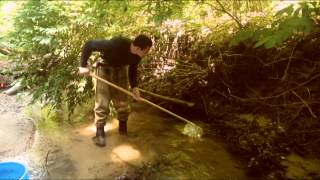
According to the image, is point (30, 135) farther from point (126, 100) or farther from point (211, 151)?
point (211, 151)

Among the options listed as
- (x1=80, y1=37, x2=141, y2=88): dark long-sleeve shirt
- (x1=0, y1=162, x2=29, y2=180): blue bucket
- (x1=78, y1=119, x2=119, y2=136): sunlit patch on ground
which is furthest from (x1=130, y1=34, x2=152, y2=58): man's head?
(x1=0, y1=162, x2=29, y2=180): blue bucket

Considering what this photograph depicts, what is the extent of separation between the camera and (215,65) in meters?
5.80

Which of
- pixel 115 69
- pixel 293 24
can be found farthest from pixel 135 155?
pixel 293 24

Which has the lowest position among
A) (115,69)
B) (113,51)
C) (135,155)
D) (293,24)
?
(135,155)

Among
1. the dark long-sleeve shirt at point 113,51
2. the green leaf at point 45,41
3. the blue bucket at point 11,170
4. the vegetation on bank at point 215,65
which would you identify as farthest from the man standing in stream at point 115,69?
the blue bucket at point 11,170

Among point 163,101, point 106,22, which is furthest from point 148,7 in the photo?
point 163,101

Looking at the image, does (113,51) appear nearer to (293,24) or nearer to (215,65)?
(215,65)

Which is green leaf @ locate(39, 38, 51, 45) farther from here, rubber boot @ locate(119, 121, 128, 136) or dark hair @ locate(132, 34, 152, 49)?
rubber boot @ locate(119, 121, 128, 136)

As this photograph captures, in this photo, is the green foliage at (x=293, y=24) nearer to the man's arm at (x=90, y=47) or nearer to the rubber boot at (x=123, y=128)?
the man's arm at (x=90, y=47)

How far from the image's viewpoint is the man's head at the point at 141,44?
14.3 ft

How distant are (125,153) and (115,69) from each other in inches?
43.7

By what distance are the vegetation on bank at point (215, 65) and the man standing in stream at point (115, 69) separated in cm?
36

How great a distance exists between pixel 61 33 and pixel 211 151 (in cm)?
267

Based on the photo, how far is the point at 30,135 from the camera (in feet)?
16.9
